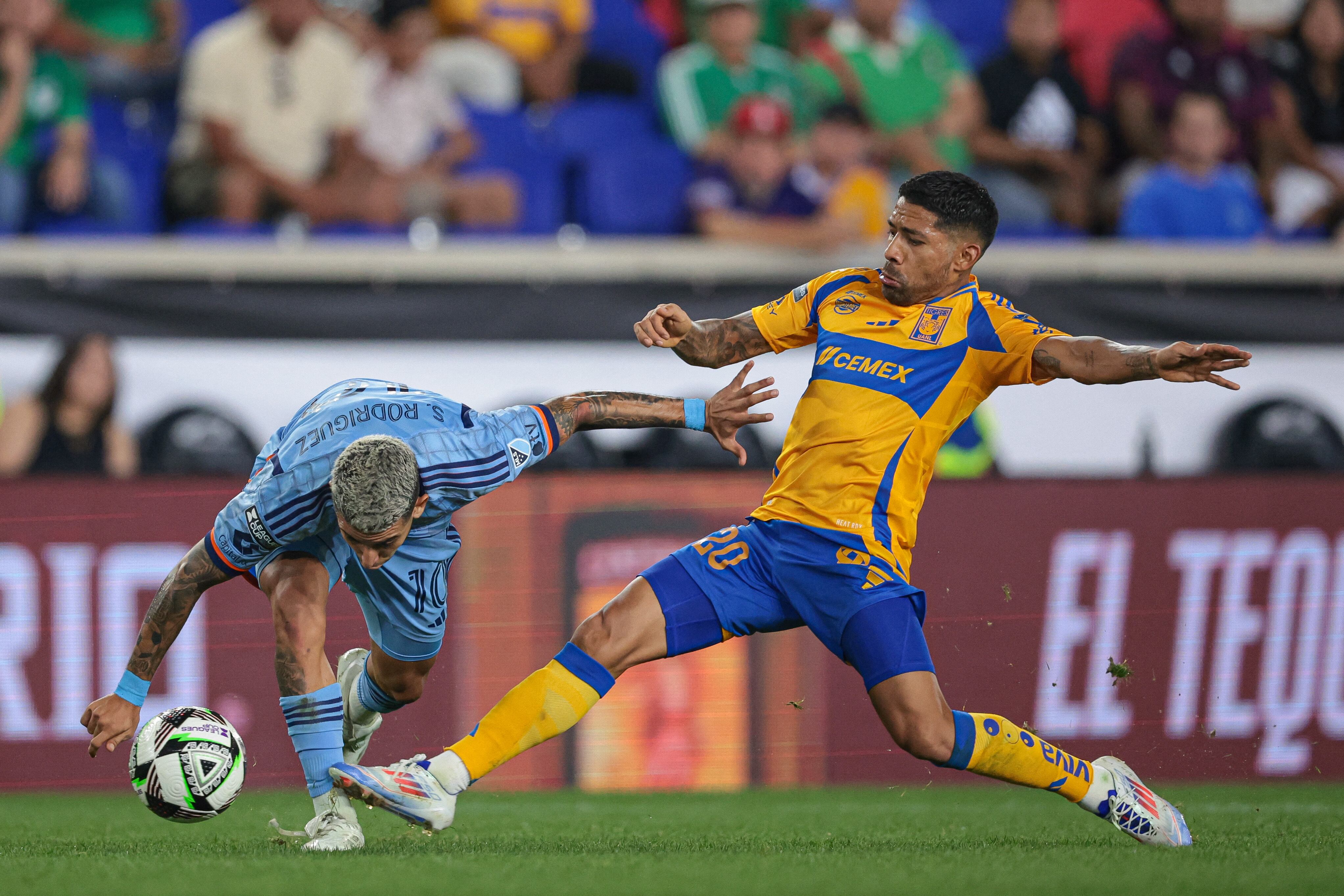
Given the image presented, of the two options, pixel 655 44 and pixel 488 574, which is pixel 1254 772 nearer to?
pixel 488 574

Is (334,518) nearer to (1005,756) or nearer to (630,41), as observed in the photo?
A: (1005,756)

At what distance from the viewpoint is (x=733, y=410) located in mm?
5223

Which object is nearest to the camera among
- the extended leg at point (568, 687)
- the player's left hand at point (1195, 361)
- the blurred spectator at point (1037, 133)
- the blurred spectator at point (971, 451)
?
→ the player's left hand at point (1195, 361)

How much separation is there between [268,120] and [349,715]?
5.73m

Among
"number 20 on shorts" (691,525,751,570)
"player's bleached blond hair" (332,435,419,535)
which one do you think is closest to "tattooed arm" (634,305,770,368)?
"number 20 on shorts" (691,525,751,570)

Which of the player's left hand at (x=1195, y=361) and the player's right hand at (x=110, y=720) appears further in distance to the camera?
the player's right hand at (x=110, y=720)

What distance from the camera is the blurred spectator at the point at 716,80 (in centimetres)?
1103

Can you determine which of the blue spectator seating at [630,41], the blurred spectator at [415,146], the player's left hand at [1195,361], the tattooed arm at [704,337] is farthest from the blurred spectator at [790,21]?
the player's left hand at [1195,361]

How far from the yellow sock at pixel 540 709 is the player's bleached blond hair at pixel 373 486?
2.61 feet

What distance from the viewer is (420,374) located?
32.5ft

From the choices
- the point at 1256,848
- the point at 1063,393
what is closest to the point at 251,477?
the point at 1256,848

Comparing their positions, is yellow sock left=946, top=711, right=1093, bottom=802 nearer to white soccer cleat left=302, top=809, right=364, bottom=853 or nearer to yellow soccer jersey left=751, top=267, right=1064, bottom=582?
yellow soccer jersey left=751, top=267, right=1064, bottom=582

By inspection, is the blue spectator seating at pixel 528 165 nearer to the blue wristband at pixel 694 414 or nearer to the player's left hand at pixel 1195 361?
the blue wristband at pixel 694 414

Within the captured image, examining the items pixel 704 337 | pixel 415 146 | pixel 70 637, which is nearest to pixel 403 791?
pixel 704 337
